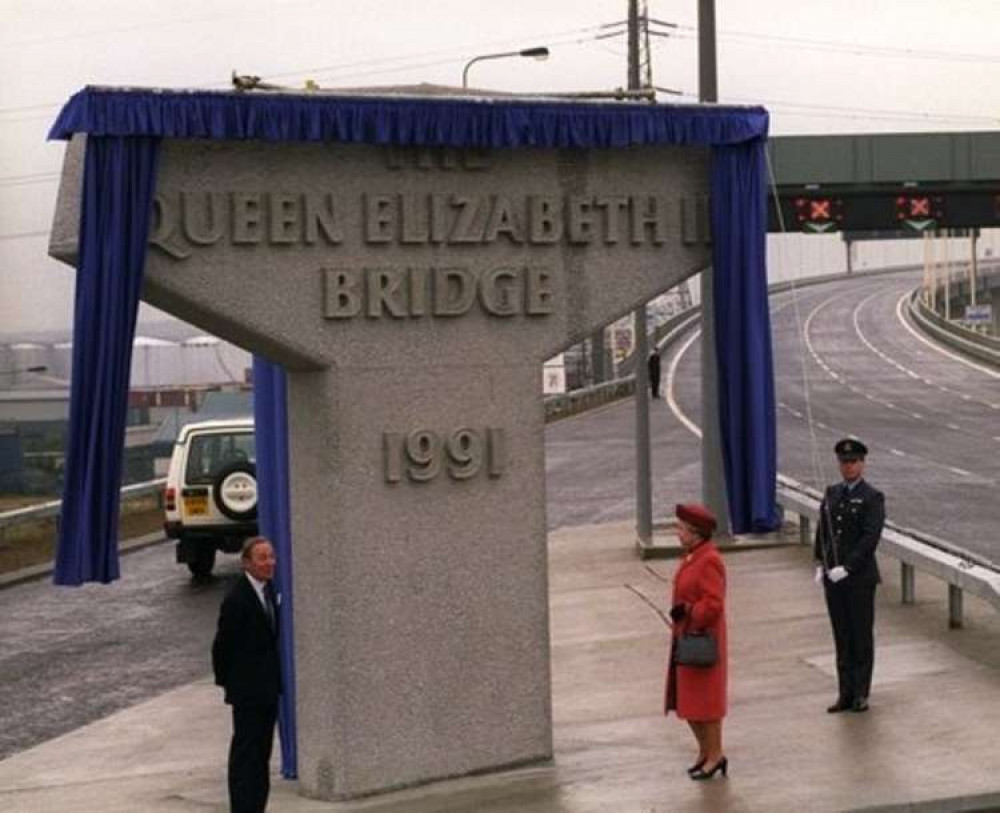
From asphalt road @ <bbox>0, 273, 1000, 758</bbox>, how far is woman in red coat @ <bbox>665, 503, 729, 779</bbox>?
2.80 m

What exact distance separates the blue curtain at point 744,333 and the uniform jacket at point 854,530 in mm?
895

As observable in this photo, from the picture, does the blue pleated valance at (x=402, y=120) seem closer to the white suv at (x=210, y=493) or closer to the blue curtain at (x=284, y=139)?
the blue curtain at (x=284, y=139)

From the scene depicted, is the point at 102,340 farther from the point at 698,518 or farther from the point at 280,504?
the point at 698,518

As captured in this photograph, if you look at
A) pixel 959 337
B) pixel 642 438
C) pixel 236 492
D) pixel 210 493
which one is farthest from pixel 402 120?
pixel 959 337

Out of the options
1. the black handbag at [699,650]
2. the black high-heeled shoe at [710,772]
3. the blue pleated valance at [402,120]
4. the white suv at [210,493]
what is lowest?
the black high-heeled shoe at [710,772]

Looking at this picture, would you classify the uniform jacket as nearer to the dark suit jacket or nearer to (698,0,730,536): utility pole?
the dark suit jacket

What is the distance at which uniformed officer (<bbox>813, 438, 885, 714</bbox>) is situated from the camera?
13.9 metres

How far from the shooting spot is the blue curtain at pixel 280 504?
43.1 feet

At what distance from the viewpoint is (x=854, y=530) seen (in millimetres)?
13914

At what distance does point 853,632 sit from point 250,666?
4.29 meters

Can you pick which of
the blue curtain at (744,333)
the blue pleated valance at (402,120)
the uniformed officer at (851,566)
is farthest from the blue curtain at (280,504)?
the uniformed officer at (851,566)

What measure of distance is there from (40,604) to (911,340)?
77.5 meters

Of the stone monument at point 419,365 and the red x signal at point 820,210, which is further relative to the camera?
the red x signal at point 820,210

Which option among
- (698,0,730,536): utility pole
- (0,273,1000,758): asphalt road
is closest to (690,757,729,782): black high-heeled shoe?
(0,273,1000,758): asphalt road
